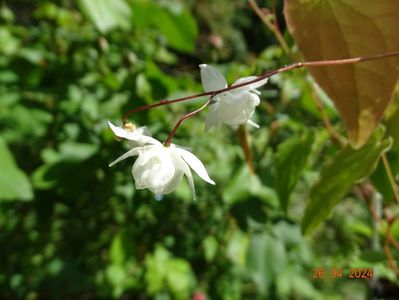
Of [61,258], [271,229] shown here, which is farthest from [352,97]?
[61,258]

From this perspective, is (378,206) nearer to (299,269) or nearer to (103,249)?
A: (299,269)

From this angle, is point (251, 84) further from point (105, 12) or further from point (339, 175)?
point (105, 12)

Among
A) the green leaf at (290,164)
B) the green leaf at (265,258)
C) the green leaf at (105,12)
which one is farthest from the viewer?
the green leaf at (265,258)

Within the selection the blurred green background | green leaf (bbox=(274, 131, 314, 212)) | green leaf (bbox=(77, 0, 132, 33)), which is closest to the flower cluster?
green leaf (bbox=(274, 131, 314, 212))

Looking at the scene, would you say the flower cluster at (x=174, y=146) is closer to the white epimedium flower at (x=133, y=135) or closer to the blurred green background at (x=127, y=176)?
the white epimedium flower at (x=133, y=135)

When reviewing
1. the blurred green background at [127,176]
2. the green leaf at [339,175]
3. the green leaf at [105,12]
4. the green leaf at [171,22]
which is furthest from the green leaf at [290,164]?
the green leaf at [171,22]

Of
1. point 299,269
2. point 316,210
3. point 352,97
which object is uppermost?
point 352,97
